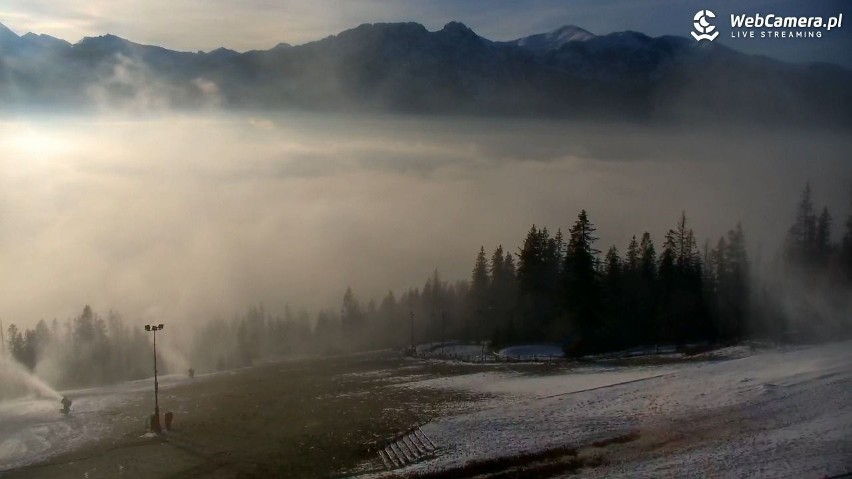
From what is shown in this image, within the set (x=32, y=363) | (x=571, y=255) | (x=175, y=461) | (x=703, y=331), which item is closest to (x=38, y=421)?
(x=175, y=461)

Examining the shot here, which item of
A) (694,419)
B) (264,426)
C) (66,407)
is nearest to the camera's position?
(694,419)

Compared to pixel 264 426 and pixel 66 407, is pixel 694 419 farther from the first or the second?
pixel 66 407

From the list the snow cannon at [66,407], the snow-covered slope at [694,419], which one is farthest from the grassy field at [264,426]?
the snow-covered slope at [694,419]

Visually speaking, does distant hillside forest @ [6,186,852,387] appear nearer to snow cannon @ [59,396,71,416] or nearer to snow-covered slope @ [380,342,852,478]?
snow-covered slope @ [380,342,852,478]

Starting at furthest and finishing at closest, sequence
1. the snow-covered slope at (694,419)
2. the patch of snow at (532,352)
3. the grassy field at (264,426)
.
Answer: the patch of snow at (532,352)
the grassy field at (264,426)
the snow-covered slope at (694,419)

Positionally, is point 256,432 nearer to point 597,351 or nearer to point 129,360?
point 597,351

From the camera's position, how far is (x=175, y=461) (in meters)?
36.8

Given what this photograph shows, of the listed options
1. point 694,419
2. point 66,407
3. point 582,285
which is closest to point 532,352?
point 582,285

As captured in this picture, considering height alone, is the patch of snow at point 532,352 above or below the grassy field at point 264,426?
above

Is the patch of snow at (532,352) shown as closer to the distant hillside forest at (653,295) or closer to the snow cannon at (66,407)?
the distant hillside forest at (653,295)

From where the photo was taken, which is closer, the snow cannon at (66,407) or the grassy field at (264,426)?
the grassy field at (264,426)

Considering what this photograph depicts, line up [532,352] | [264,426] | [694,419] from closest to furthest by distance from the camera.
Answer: [694,419]
[264,426]
[532,352]

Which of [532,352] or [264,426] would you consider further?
[532,352]

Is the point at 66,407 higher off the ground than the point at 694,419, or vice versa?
the point at 66,407
